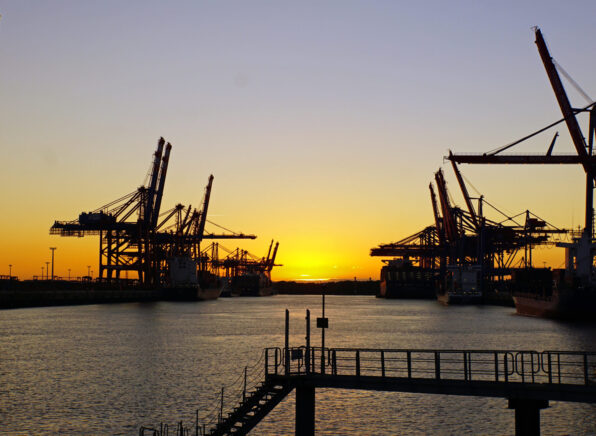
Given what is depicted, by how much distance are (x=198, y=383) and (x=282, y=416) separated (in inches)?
459

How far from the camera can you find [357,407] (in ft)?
140

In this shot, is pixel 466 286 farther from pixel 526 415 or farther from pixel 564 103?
pixel 526 415

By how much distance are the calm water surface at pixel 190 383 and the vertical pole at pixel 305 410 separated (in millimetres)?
7292

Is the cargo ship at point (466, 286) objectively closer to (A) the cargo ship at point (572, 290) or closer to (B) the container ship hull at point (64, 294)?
(A) the cargo ship at point (572, 290)

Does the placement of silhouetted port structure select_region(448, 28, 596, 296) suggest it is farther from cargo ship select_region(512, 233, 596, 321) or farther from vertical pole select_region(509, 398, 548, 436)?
vertical pole select_region(509, 398, 548, 436)

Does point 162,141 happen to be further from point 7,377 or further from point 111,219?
point 7,377

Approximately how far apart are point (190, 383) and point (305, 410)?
22.3 meters

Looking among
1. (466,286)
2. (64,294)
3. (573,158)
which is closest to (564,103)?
(573,158)

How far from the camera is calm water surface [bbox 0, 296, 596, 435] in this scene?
38.0 meters

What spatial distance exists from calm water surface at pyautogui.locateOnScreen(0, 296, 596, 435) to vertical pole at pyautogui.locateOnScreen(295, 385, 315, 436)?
7292 millimetres

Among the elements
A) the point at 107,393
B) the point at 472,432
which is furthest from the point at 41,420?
the point at 472,432

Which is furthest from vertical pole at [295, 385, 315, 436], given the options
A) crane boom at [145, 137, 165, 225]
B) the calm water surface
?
crane boom at [145, 137, 165, 225]

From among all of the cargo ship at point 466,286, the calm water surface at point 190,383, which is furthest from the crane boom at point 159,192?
the calm water surface at point 190,383

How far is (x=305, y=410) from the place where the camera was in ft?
97.0
